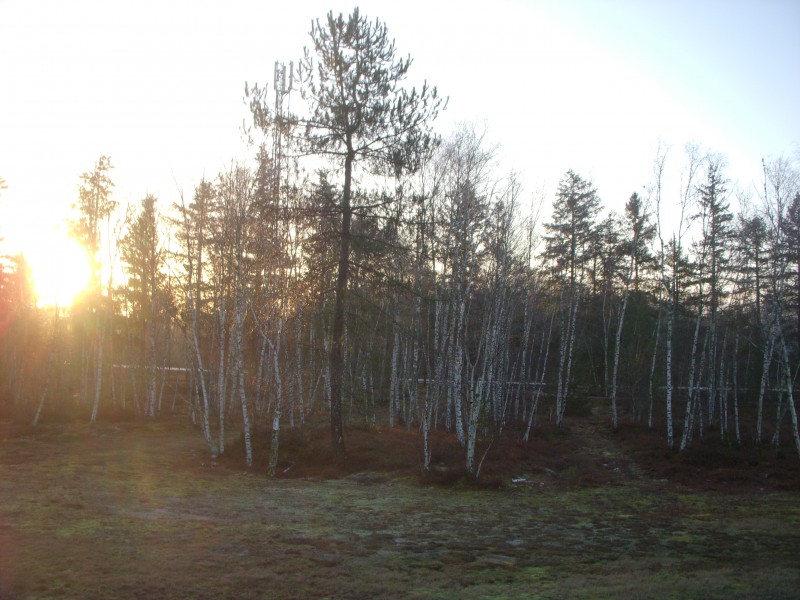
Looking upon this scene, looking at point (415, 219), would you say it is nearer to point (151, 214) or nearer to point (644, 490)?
point (644, 490)

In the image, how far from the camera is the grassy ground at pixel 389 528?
7.04 meters

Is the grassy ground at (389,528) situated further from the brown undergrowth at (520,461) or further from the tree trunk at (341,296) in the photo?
the tree trunk at (341,296)

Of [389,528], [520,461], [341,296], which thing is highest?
[341,296]

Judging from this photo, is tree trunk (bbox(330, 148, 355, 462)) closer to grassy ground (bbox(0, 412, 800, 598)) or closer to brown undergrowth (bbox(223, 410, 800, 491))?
brown undergrowth (bbox(223, 410, 800, 491))

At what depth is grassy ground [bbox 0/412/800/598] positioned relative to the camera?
7.04 m

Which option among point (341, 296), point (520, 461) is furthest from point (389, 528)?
point (520, 461)

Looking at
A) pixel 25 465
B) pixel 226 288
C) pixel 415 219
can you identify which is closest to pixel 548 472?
pixel 415 219

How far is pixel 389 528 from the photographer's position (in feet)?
35.6

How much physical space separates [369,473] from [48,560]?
36.6ft

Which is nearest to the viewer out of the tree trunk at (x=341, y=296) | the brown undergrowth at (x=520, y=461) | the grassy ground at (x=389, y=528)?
the grassy ground at (x=389, y=528)

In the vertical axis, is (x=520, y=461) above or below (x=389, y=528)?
below

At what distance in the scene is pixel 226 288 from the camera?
23172mm

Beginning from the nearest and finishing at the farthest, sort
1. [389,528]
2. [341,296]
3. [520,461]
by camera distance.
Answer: [389,528], [341,296], [520,461]

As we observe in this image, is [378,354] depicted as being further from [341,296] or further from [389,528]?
[389,528]
